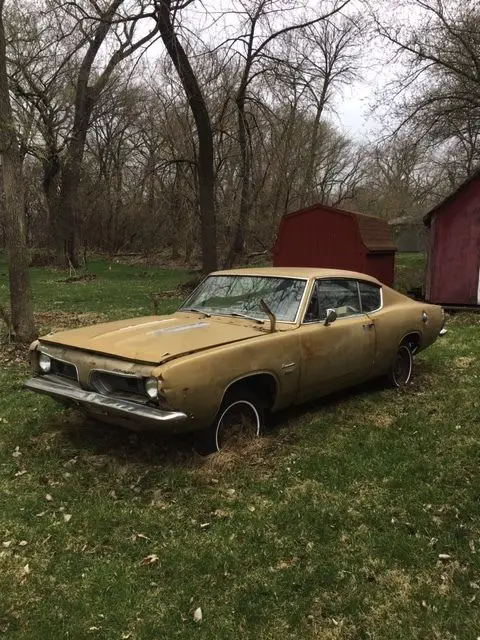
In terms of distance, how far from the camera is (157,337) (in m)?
4.72

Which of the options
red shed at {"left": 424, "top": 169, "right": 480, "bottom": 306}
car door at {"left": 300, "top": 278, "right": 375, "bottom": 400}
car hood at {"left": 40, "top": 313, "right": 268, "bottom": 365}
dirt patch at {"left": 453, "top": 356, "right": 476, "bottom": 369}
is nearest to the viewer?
car hood at {"left": 40, "top": 313, "right": 268, "bottom": 365}

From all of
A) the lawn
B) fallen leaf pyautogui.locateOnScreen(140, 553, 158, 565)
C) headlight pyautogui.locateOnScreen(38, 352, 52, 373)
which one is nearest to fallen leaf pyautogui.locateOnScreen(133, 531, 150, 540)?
the lawn

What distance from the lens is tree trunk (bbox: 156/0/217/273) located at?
1272 cm

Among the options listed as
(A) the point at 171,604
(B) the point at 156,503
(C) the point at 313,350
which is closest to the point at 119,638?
(A) the point at 171,604

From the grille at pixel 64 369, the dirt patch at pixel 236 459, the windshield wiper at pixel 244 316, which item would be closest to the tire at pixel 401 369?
the windshield wiper at pixel 244 316

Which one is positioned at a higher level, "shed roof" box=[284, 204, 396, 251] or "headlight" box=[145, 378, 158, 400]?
"shed roof" box=[284, 204, 396, 251]

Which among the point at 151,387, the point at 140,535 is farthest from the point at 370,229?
the point at 140,535

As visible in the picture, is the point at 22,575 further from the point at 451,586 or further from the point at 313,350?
the point at 313,350

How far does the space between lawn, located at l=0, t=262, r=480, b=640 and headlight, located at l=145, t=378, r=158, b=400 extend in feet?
2.38

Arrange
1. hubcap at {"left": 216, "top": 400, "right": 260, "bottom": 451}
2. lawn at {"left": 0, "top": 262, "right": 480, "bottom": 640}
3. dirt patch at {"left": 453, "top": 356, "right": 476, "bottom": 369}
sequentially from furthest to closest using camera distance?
dirt patch at {"left": 453, "top": 356, "right": 476, "bottom": 369} < hubcap at {"left": 216, "top": 400, "right": 260, "bottom": 451} < lawn at {"left": 0, "top": 262, "right": 480, "bottom": 640}

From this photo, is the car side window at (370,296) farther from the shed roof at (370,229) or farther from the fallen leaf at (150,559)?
the shed roof at (370,229)

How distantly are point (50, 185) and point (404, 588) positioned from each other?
104 ft

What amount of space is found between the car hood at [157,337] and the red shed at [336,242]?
9.06 m

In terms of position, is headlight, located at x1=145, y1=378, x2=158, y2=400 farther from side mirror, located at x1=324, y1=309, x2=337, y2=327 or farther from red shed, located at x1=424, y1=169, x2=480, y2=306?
red shed, located at x1=424, y1=169, x2=480, y2=306
